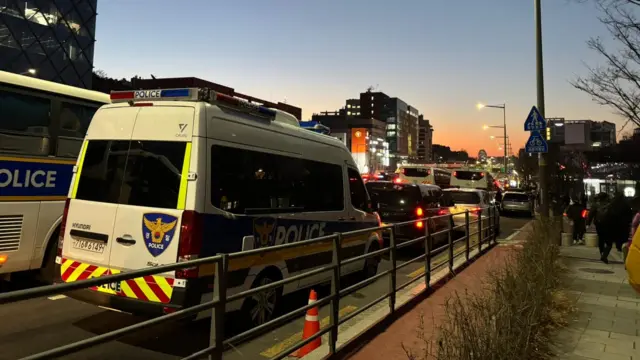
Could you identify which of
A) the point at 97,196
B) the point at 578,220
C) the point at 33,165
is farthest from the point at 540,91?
the point at 33,165

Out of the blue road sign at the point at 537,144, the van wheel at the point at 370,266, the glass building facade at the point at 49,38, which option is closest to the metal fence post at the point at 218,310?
the van wheel at the point at 370,266

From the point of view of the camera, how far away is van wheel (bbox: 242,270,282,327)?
535 centimetres

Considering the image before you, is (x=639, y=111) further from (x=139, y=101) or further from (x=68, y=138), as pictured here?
(x=68, y=138)

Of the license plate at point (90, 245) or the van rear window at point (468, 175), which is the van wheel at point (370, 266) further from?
the van rear window at point (468, 175)

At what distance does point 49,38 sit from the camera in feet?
145

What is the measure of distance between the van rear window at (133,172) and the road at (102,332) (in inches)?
53.4

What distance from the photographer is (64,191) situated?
24.8 feet

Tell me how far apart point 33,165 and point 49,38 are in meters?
44.8

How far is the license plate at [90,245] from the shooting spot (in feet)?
16.6

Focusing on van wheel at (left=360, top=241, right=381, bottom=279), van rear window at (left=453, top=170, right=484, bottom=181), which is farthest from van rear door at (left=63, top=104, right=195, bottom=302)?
van rear window at (left=453, top=170, right=484, bottom=181)

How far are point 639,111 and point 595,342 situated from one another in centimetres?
623

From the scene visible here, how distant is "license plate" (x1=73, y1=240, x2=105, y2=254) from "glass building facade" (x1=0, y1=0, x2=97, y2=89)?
42.7 meters

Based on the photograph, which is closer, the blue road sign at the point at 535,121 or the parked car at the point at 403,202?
the blue road sign at the point at 535,121

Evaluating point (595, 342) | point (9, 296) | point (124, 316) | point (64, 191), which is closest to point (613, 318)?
point (595, 342)
